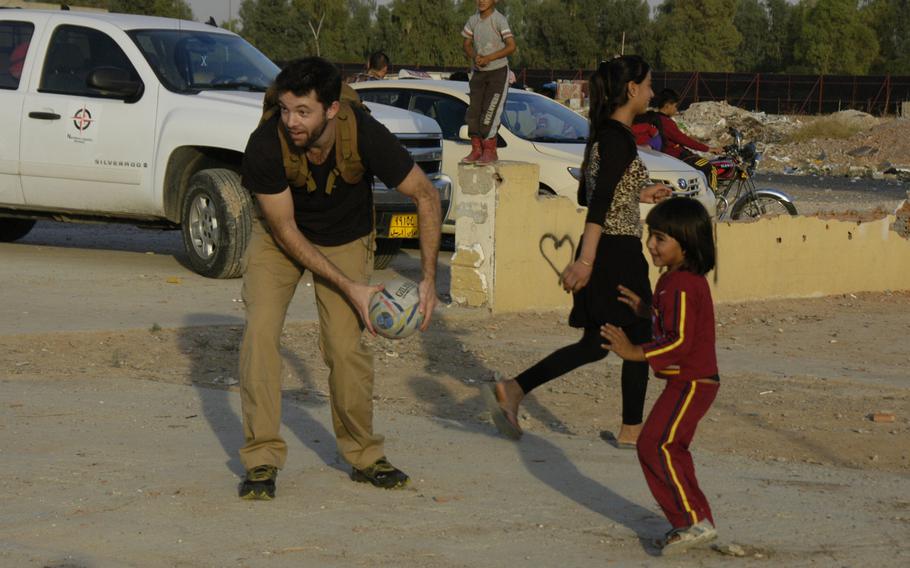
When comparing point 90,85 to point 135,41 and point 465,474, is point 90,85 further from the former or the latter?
point 465,474

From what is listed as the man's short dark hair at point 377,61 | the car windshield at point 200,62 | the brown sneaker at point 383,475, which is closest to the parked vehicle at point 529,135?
the car windshield at point 200,62

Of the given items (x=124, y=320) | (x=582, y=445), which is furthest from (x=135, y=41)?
(x=582, y=445)

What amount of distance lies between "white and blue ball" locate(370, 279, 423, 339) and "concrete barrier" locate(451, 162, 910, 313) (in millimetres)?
5126

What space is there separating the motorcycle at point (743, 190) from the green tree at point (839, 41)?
2411 inches

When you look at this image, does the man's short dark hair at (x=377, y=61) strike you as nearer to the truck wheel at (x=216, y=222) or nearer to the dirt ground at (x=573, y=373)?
the truck wheel at (x=216, y=222)

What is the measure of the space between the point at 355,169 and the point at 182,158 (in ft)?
22.0

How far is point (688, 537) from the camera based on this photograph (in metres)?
5.00

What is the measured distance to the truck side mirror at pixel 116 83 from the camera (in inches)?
463

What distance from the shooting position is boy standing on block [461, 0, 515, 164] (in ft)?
42.7

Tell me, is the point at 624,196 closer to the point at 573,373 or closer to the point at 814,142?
the point at 573,373

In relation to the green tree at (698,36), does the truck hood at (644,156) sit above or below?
below

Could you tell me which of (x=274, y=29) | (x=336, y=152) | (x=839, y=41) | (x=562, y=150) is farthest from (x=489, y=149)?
(x=274, y=29)

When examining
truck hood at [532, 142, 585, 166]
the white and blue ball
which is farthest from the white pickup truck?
the white and blue ball

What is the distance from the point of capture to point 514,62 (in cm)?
8362
